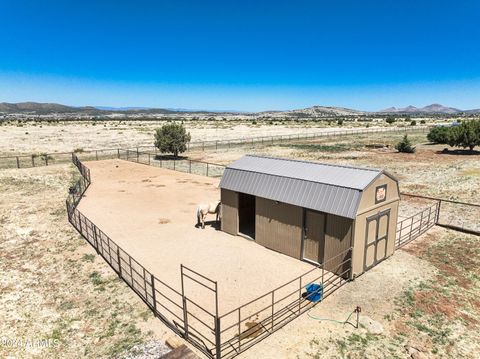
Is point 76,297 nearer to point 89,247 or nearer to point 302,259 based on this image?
point 89,247

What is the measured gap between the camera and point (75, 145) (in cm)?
5538

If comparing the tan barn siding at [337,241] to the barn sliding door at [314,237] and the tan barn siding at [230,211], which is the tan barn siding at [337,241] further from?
the tan barn siding at [230,211]

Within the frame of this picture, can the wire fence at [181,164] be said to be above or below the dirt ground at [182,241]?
above

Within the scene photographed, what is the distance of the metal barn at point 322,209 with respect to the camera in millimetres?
12180

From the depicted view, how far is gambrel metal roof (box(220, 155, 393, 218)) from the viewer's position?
1220 cm

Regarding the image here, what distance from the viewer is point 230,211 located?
1680 cm

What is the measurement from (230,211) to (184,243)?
2.66m

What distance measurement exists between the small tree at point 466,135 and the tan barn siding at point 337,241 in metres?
41.2

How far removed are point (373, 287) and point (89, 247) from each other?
1189 cm

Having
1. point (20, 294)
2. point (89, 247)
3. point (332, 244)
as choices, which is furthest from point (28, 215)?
point (332, 244)

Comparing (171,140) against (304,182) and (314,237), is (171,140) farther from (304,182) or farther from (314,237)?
(314,237)

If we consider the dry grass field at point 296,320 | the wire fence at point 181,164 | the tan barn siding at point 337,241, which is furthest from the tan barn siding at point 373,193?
the wire fence at point 181,164

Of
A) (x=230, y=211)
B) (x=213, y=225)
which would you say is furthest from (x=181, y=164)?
(x=230, y=211)

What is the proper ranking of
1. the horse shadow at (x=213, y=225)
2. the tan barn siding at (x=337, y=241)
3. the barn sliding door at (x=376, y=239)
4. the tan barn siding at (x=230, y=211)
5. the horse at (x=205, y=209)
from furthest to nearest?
the horse shadow at (x=213, y=225)
the horse at (x=205, y=209)
the tan barn siding at (x=230, y=211)
the barn sliding door at (x=376, y=239)
the tan barn siding at (x=337, y=241)
